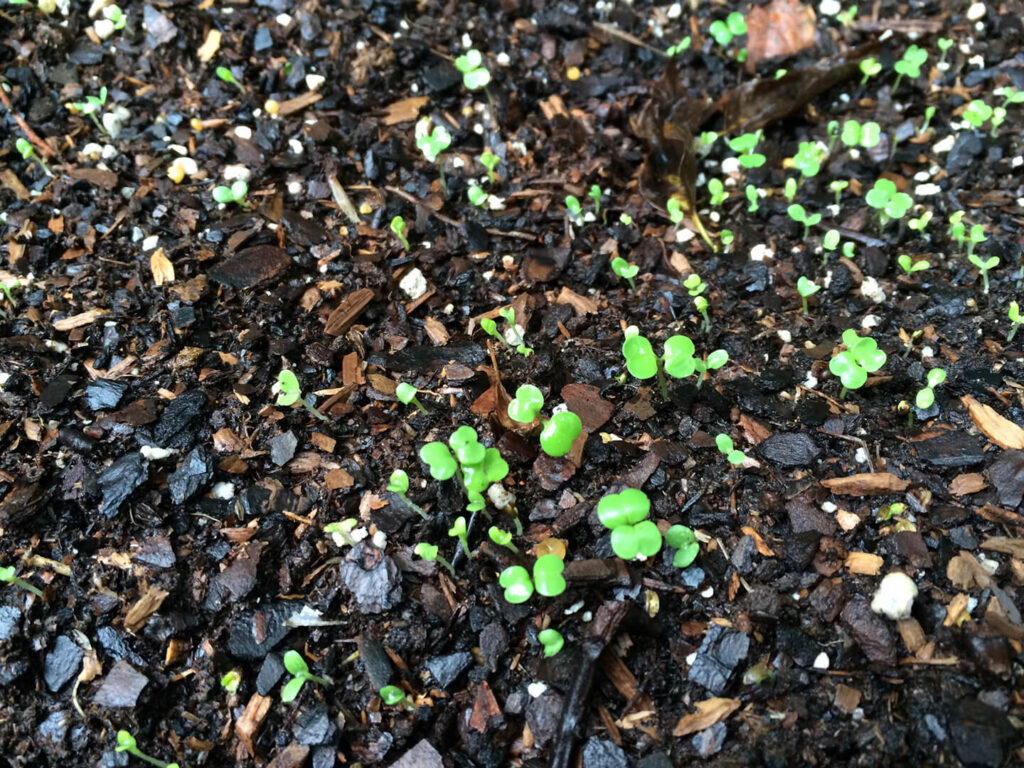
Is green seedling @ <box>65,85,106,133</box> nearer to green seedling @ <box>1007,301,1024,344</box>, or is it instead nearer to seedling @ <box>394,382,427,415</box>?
seedling @ <box>394,382,427,415</box>

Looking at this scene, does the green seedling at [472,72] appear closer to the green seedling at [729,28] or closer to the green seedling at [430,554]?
the green seedling at [729,28]

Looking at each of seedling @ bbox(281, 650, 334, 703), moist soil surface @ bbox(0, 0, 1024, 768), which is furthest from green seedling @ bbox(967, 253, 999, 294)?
seedling @ bbox(281, 650, 334, 703)

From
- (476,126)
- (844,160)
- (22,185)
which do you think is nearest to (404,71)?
(476,126)

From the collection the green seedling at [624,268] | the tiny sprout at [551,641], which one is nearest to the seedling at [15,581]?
the tiny sprout at [551,641]

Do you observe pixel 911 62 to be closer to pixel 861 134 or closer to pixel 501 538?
pixel 861 134

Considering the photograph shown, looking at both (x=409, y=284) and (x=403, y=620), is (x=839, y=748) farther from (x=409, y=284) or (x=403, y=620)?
(x=409, y=284)

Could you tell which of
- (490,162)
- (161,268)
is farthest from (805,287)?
(161,268)

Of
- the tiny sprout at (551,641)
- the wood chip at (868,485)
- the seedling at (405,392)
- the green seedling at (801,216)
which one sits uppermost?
the green seedling at (801,216)
